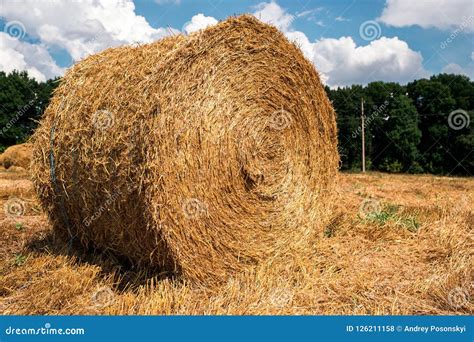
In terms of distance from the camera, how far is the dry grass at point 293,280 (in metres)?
4.58

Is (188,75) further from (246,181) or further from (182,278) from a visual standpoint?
(182,278)

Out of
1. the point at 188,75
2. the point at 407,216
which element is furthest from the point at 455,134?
the point at 188,75

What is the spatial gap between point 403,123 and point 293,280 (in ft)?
104

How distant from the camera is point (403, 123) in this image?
34469 mm

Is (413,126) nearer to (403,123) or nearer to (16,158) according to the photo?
(403,123)

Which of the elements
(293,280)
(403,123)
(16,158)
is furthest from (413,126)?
(293,280)

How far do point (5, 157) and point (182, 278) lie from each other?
21.2 metres

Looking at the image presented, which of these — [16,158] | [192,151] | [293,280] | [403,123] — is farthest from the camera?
[403,123]

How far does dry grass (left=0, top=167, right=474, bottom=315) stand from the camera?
4.58 m

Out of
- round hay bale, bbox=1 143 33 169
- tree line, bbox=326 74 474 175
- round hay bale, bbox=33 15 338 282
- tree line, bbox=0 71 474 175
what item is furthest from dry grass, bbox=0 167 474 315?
tree line, bbox=326 74 474 175

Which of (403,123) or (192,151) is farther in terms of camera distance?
(403,123)

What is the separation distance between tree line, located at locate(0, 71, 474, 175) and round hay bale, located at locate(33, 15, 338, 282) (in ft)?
84.5

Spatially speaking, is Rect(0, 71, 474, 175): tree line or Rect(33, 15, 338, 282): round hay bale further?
Rect(0, 71, 474, 175): tree line

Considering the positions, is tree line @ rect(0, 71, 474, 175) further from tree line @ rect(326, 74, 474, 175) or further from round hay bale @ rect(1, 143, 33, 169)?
round hay bale @ rect(1, 143, 33, 169)
